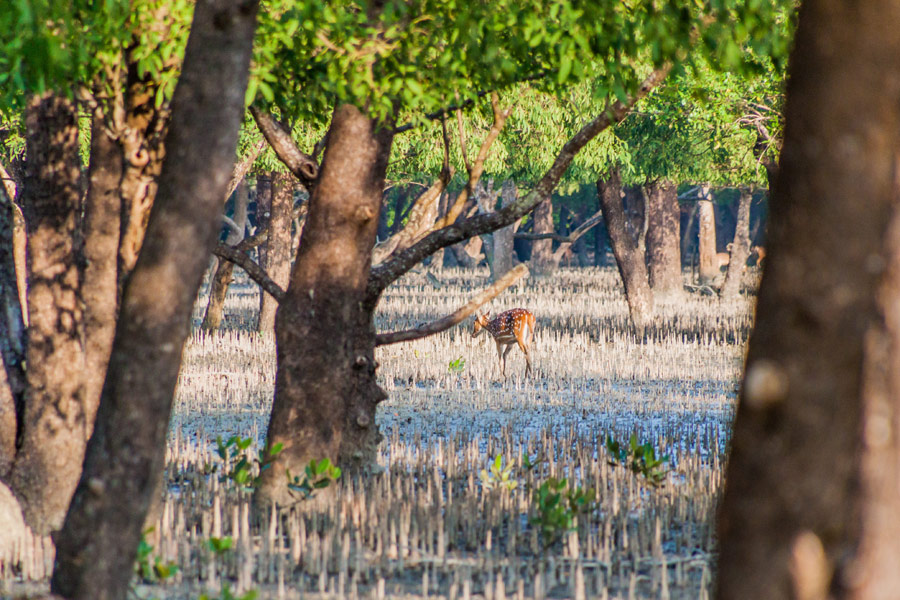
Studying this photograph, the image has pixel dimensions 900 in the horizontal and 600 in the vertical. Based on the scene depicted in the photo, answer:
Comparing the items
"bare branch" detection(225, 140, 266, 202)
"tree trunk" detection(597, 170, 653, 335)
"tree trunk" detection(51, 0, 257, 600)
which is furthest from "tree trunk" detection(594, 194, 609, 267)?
"tree trunk" detection(51, 0, 257, 600)

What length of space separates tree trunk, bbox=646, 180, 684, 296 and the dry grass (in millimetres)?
11357

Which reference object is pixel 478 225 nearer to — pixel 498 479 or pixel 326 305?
pixel 326 305

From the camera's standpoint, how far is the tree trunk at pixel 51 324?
19.5 ft

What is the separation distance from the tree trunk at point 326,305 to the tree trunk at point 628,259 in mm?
12906

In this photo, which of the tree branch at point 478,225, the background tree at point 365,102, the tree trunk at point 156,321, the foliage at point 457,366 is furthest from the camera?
the foliage at point 457,366

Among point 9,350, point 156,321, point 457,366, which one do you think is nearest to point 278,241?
point 457,366

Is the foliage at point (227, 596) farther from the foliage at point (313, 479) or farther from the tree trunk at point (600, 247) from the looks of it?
the tree trunk at point (600, 247)

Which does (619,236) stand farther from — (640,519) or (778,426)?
(778,426)

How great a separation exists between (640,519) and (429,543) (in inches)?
48.7

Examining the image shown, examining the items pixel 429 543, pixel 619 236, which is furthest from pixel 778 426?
pixel 619 236

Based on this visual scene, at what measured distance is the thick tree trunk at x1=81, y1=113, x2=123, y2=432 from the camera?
237 inches

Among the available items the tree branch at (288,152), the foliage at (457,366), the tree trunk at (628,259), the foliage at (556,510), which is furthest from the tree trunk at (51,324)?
the tree trunk at (628,259)

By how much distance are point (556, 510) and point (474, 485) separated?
1.39m

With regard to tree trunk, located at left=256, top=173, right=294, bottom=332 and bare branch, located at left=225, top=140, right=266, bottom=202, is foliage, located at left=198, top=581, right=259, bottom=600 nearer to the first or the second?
bare branch, located at left=225, top=140, right=266, bottom=202
